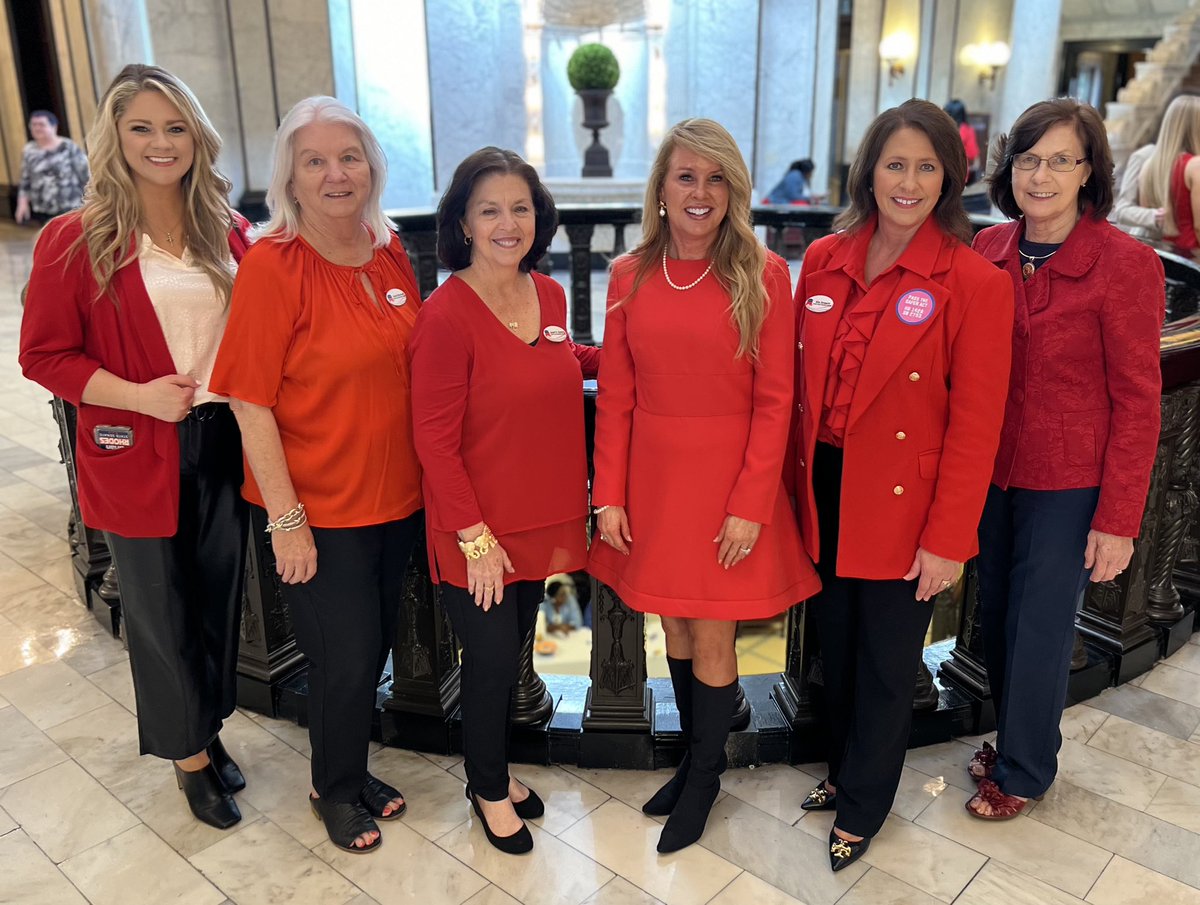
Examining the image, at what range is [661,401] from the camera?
221cm

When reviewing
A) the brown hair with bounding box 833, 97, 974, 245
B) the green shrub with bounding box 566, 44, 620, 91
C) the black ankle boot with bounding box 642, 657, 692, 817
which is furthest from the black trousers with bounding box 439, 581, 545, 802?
the green shrub with bounding box 566, 44, 620, 91

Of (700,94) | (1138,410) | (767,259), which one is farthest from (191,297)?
(700,94)

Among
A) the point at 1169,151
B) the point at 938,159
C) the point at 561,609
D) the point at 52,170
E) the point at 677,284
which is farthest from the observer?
the point at 52,170

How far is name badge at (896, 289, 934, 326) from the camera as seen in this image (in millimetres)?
2092

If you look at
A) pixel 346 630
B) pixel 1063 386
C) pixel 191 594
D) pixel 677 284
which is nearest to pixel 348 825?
pixel 346 630

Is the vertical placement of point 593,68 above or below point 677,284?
above

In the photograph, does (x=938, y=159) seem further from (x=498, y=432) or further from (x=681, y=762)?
(x=681, y=762)

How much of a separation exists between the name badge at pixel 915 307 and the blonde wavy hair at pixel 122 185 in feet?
5.13

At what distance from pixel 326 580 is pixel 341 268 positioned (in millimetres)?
731

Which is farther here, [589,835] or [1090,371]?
[589,835]

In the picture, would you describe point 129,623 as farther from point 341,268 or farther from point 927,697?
point 927,697

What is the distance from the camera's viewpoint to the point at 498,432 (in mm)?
2223

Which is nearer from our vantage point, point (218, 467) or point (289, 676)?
point (218, 467)

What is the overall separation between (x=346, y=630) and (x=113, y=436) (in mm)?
717
